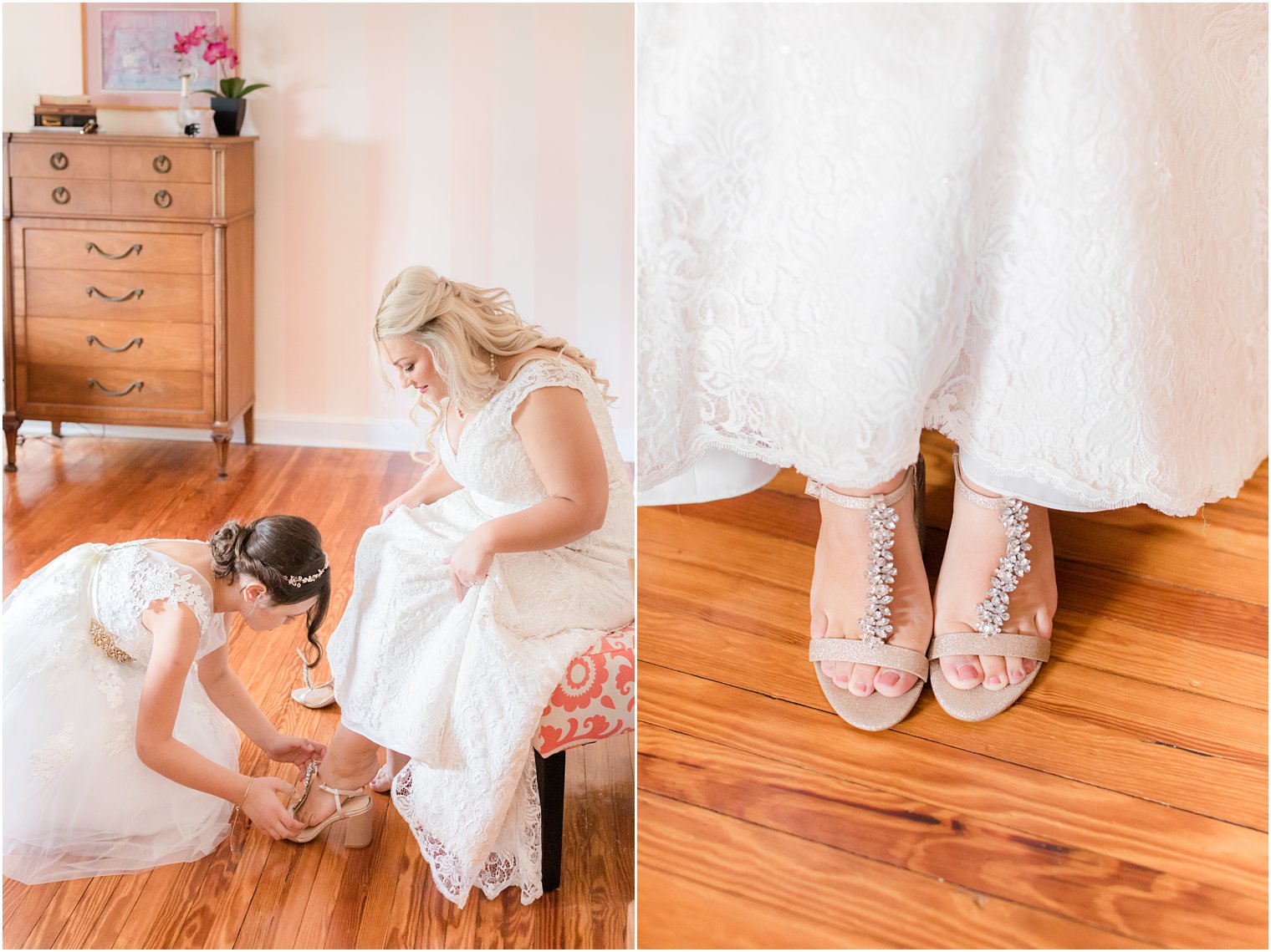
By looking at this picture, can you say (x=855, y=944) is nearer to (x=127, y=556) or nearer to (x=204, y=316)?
(x=127, y=556)

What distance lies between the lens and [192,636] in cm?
Answer: 142

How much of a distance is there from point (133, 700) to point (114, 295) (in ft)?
6.25

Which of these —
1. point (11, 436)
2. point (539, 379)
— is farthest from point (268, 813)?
point (11, 436)

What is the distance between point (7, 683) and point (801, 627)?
1.12 metres

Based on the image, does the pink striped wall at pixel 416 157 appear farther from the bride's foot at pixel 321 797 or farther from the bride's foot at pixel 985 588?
the bride's foot at pixel 985 588

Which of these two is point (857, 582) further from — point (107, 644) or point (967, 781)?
point (107, 644)

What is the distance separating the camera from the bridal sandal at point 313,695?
1821mm

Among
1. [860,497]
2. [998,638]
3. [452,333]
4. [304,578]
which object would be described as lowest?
[304,578]

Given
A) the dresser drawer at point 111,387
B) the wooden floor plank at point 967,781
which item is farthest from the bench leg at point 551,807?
the dresser drawer at point 111,387

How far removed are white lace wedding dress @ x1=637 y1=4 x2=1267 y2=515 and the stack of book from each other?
2674 mm

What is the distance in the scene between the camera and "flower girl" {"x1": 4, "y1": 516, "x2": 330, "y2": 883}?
1.41 meters

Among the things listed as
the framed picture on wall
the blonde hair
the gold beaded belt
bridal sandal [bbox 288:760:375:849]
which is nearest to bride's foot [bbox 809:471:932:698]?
the blonde hair

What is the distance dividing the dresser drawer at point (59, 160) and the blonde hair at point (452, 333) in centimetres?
187

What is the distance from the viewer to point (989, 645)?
1047mm
